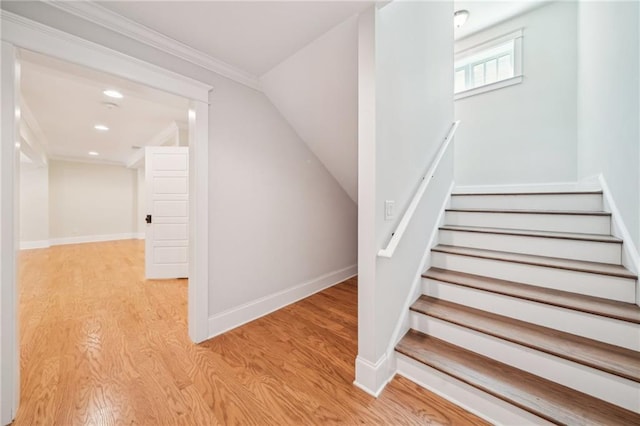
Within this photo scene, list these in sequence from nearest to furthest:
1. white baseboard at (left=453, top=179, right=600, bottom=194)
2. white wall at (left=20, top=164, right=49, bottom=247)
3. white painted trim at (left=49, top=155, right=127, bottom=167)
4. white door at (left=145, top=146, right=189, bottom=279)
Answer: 1. white baseboard at (left=453, top=179, right=600, bottom=194)
2. white door at (left=145, top=146, right=189, bottom=279)
3. white wall at (left=20, top=164, right=49, bottom=247)
4. white painted trim at (left=49, top=155, right=127, bottom=167)

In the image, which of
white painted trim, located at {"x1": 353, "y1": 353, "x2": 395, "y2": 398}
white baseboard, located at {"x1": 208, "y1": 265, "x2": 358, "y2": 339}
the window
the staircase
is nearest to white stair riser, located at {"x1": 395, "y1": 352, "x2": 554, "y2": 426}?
the staircase

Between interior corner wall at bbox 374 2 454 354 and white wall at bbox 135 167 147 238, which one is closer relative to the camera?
interior corner wall at bbox 374 2 454 354

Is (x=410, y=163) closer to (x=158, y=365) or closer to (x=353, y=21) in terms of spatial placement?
(x=353, y=21)

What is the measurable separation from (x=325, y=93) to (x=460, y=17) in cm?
248

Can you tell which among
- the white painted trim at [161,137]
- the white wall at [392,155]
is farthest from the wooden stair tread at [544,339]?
the white painted trim at [161,137]

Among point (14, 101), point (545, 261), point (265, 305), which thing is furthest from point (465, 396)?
point (14, 101)

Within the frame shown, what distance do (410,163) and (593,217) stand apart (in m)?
1.47

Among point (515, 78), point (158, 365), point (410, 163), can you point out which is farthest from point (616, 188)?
point (158, 365)

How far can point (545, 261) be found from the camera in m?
1.70

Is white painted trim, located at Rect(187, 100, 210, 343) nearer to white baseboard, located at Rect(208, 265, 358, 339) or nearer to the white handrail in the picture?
white baseboard, located at Rect(208, 265, 358, 339)

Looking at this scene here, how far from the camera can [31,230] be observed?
6.08 metres

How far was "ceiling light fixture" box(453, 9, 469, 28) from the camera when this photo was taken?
304cm

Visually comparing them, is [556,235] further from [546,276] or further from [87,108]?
[87,108]

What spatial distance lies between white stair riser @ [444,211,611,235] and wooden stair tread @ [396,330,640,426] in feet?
4.18
